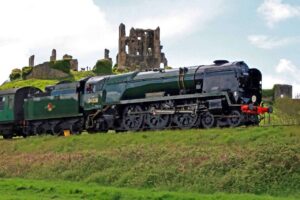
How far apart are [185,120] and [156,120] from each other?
1757mm

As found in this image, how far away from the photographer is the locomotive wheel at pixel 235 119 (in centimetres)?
2300

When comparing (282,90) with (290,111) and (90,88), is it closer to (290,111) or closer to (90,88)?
(90,88)

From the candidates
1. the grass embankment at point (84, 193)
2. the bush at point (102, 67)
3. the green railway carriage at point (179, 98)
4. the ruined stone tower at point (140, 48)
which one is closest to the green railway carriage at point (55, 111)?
the green railway carriage at point (179, 98)

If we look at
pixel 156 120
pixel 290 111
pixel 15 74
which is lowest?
pixel 156 120

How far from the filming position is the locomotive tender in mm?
23859

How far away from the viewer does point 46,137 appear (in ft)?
93.3

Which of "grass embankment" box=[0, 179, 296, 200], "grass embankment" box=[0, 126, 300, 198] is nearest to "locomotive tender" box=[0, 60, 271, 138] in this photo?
"grass embankment" box=[0, 126, 300, 198]

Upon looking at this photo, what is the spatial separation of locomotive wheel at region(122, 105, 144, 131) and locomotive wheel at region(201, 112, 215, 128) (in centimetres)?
357

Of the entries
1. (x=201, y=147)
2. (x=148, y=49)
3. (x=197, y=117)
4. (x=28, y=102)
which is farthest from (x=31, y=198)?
(x=148, y=49)

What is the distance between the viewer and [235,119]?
23.2 metres

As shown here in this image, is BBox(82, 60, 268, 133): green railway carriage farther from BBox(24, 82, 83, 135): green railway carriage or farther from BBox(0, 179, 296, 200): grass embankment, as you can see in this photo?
BBox(0, 179, 296, 200): grass embankment

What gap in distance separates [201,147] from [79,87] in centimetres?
1329

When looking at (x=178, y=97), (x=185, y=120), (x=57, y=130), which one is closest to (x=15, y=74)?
(x=57, y=130)

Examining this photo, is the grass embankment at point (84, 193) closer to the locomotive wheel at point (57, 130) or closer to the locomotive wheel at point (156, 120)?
the locomotive wheel at point (156, 120)
